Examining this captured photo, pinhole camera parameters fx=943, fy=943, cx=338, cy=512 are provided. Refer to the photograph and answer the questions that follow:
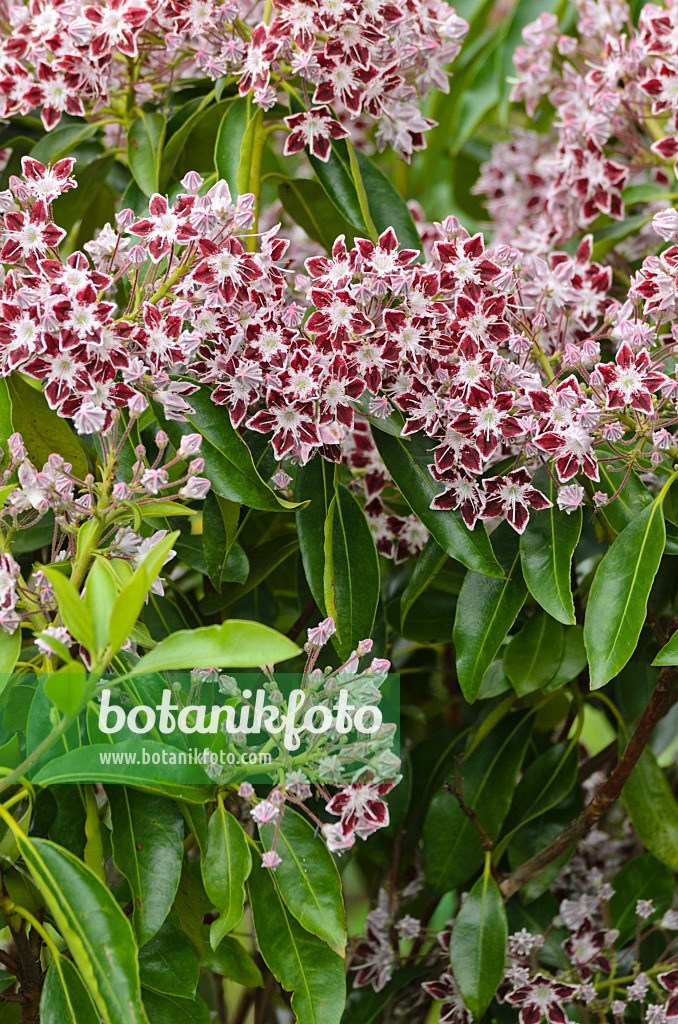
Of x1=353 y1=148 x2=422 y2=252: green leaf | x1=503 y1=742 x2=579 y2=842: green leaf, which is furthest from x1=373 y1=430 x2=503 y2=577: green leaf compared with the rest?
x1=503 y1=742 x2=579 y2=842: green leaf

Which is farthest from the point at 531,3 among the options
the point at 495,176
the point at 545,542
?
the point at 545,542

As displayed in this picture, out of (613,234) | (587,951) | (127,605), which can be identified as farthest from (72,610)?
(613,234)

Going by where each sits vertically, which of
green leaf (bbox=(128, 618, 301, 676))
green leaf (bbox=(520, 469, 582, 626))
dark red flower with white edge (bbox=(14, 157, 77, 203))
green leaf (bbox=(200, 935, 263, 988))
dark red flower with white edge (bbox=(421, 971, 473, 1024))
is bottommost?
dark red flower with white edge (bbox=(421, 971, 473, 1024))

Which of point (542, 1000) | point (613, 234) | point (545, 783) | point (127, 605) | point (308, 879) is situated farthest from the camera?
point (613, 234)

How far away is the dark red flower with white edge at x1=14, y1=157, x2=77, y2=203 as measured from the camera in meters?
0.75

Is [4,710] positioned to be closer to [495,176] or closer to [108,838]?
[108,838]

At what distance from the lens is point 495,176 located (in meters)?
1.45

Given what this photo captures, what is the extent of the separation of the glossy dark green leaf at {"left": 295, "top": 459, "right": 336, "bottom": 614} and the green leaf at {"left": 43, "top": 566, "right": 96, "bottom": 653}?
0.78ft

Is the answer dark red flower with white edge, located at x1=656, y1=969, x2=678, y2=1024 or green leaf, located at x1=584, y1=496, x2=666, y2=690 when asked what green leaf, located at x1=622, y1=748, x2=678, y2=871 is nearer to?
dark red flower with white edge, located at x1=656, y1=969, x2=678, y2=1024

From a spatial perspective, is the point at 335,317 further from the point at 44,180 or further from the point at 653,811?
the point at 653,811

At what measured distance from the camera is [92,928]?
60 centimetres

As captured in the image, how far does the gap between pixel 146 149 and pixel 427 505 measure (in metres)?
0.48

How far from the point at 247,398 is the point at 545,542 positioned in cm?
29

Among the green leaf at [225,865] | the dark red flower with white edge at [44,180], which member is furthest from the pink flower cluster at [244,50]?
the green leaf at [225,865]
